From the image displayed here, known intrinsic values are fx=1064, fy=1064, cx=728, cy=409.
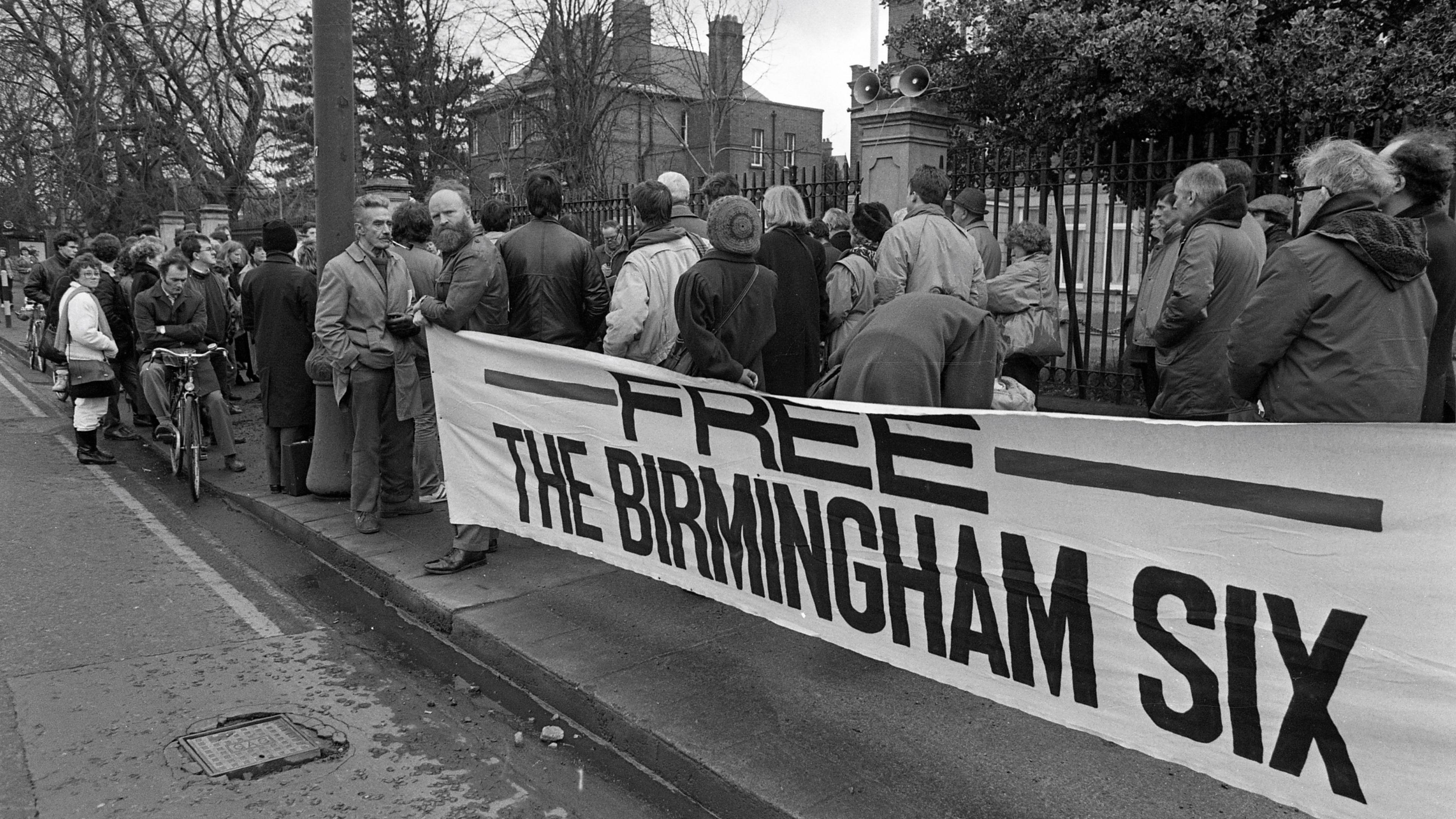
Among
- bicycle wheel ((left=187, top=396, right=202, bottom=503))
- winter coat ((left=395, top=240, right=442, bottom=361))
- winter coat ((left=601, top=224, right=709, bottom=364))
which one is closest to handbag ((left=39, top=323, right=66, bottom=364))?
bicycle wheel ((left=187, top=396, right=202, bottom=503))

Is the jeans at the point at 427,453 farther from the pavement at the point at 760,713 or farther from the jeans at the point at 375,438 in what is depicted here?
the pavement at the point at 760,713

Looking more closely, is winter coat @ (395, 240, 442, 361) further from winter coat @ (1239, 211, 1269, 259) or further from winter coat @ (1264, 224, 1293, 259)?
winter coat @ (1264, 224, 1293, 259)

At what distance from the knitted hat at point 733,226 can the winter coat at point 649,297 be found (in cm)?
38

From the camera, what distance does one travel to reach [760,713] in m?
4.11

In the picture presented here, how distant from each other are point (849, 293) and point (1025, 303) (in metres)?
1.29

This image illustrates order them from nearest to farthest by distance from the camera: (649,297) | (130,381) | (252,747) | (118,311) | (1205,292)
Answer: (252,747), (1205,292), (649,297), (118,311), (130,381)

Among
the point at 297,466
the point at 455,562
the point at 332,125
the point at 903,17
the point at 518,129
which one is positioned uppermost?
the point at 518,129

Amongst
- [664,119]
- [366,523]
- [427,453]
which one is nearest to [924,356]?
[366,523]

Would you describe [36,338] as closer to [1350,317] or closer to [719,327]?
[719,327]

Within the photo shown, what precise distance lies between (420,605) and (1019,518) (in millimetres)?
3403

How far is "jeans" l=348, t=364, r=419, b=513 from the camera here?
645 centimetres

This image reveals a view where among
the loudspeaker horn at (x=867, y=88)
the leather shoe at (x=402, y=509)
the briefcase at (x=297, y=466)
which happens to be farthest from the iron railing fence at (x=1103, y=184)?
the briefcase at (x=297, y=466)

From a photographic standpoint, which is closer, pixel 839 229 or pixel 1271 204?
pixel 1271 204

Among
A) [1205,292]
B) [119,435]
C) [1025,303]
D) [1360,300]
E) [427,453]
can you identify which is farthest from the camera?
[119,435]
